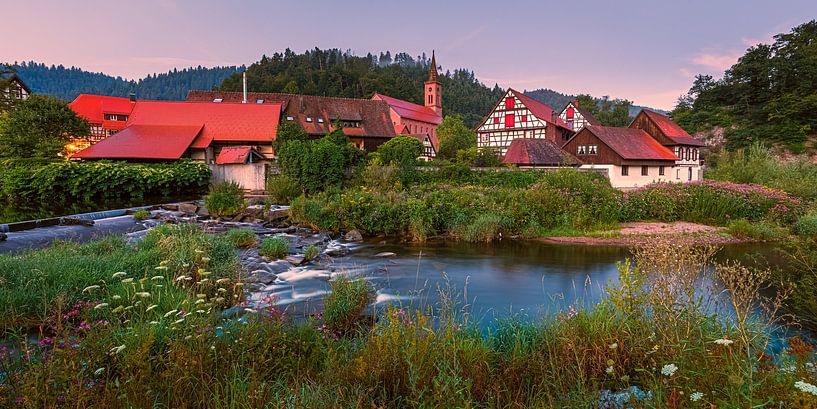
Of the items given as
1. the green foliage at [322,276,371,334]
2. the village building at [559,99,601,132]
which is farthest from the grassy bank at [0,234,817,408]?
the village building at [559,99,601,132]

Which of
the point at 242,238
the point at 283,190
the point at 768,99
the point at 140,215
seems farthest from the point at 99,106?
the point at 768,99

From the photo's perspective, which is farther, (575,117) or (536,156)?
(575,117)

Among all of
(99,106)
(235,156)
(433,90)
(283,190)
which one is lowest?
(283,190)

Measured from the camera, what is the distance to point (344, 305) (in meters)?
7.29

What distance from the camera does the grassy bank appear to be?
3.11 m

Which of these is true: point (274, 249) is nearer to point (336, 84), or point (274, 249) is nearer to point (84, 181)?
point (84, 181)

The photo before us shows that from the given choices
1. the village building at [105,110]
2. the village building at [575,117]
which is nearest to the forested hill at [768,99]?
the village building at [575,117]

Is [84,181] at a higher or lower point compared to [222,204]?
higher

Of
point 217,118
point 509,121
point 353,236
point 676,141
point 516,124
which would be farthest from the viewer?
point 509,121

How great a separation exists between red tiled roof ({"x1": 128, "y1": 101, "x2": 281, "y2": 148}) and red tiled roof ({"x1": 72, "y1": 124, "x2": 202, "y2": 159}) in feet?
4.99

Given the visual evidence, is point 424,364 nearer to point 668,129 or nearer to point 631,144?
point 631,144

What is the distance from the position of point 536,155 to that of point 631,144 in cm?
1023

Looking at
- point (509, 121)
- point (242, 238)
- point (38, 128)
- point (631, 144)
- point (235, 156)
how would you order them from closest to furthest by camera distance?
point (242, 238) < point (235, 156) < point (38, 128) < point (631, 144) < point (509, 121)

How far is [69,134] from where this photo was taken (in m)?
34.7
